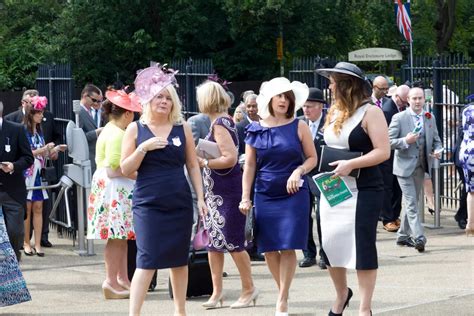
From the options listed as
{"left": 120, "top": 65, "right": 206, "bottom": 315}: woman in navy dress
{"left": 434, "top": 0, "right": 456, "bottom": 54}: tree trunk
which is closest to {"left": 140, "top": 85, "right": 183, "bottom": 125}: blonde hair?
{"left": 120, "top": 65, "right": 206, "bottom": 315}: woman in navy dress

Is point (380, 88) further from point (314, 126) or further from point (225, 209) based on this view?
point (225, 209)

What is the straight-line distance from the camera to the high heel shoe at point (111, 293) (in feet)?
31.3

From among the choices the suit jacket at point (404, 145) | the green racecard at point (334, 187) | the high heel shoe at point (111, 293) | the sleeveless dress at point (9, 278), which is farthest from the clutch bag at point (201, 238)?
the suit jacket at point (404, 145)

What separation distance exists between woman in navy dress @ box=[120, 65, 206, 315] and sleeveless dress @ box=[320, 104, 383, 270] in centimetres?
95

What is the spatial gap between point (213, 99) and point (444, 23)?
96.4 ft

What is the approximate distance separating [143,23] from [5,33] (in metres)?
4.96

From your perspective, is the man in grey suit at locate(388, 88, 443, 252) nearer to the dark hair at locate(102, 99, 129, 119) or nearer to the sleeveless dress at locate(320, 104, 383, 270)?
the dark hair at locate(102, 99, 129, 119)

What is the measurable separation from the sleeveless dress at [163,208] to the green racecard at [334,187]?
936 mm

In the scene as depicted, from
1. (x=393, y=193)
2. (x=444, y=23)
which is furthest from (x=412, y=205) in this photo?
(x=444, y=23)

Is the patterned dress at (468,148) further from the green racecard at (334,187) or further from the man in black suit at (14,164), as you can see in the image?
the green racecard at (334,187)

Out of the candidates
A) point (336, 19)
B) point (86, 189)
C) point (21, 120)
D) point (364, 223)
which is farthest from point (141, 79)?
point (336, 19)

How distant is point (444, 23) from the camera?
37156 millimetres

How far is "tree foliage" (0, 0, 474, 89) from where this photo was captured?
34500mm

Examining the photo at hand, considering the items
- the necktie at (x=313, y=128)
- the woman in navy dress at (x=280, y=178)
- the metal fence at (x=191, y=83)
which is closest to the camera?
A: the woman in navy dress at (x=280, y=178)
